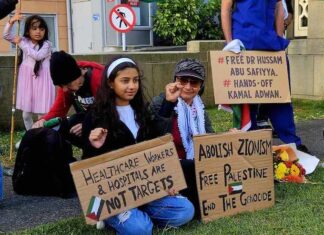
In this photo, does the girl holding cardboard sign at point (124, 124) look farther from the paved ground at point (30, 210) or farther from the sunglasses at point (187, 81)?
the paved ground at point (30, 210)

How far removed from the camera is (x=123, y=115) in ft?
11.3

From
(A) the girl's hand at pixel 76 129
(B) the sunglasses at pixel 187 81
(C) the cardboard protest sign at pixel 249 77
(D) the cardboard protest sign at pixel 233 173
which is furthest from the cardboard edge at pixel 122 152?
(C) the cardboard protest sign at pixel 249 77

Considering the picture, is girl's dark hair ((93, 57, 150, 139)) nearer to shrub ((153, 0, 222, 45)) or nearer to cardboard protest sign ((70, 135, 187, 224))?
cardboard protest sign ((70, 135, 187, 224))

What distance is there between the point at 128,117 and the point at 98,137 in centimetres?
30

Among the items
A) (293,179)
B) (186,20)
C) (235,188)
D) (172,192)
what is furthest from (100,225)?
(186,20)

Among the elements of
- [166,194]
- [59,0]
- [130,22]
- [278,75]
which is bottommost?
[166,194]

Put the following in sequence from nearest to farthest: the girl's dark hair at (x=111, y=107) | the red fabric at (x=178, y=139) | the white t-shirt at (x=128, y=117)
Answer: the girl's dark hair at (x=111, y=107) → the white t-shirt at (x=128, y=117) → the red fabric at (x=178, y=139)

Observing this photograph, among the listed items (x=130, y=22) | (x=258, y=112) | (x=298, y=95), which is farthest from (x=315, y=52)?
(x=258, y=112)

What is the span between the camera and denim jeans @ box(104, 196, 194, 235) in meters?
3.15

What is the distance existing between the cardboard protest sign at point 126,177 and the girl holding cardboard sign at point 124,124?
0.32 feet

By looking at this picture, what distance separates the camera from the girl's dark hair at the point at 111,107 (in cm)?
333

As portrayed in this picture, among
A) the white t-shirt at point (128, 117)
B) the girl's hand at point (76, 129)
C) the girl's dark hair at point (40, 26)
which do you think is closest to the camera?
the white t-shirt at point (128, 117)

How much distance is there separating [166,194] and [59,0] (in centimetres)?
1116

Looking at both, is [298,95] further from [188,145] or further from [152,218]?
[152,218]
